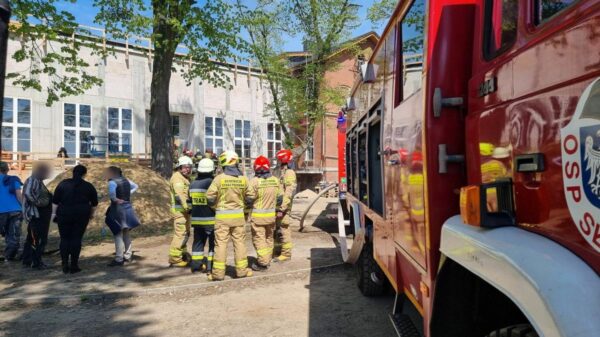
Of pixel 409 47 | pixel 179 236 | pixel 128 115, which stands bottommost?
pixel 179 236

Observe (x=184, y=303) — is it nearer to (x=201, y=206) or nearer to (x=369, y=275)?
(x=201, y=206)

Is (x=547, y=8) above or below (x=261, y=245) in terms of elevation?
above

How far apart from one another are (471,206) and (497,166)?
0.21 metres

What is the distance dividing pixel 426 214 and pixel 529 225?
781 mm

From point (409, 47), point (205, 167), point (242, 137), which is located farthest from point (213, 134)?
point (409, 47)

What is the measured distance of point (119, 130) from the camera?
25.7 metres

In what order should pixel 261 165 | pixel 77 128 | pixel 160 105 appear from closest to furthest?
pixel 261 165 < pixel 160 105 < pixel 77 128

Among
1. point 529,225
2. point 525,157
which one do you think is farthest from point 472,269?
point 525,157

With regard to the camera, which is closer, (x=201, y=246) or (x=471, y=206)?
(x=471, y=206)

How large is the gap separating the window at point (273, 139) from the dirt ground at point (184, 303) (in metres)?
26.2

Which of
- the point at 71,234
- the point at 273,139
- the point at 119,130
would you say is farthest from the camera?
the point at 273,139

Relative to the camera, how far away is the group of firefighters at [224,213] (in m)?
6.21

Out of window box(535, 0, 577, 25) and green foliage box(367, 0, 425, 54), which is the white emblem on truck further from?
green foliage box(367, 0, 425, 54)

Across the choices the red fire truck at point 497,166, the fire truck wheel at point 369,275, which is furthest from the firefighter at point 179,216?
the red fire truck at point 497,166
